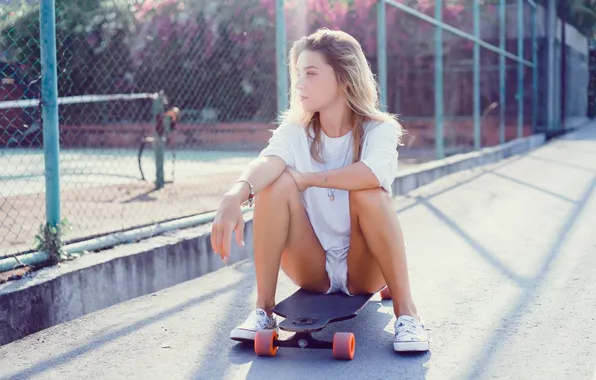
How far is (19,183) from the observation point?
9.05 meters

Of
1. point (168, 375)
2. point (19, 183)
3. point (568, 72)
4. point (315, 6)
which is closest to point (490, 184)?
point (19, 183)

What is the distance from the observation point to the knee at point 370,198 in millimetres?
2980

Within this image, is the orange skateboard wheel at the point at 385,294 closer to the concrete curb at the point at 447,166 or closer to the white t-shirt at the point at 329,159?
the white t-shirt at the point at 329,159

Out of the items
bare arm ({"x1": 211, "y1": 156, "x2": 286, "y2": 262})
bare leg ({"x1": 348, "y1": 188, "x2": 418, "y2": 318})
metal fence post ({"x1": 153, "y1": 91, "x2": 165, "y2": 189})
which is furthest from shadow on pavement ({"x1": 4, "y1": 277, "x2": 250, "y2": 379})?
metal fence post ({"x1": 153, "y1": 91, "x2": 165, "y2": 189})

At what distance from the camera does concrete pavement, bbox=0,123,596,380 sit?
2.83m

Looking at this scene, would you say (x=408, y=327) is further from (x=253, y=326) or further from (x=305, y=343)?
(x=253, y=326)

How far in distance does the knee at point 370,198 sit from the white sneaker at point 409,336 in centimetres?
44

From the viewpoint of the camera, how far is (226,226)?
106 inches

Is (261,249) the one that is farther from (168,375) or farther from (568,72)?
(568,72)

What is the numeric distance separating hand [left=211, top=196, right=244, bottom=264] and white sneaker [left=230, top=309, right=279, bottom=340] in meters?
0.46

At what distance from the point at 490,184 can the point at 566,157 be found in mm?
4446

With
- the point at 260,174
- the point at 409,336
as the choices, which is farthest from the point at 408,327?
the point at 260,174

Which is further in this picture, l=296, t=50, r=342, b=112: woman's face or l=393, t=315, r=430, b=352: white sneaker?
l=296, t=50, r=342, b=112: woman's face

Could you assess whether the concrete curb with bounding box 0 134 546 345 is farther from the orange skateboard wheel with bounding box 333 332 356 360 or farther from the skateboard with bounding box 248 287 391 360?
the orange skateboard wheel with bounding box 333 332 356 360
